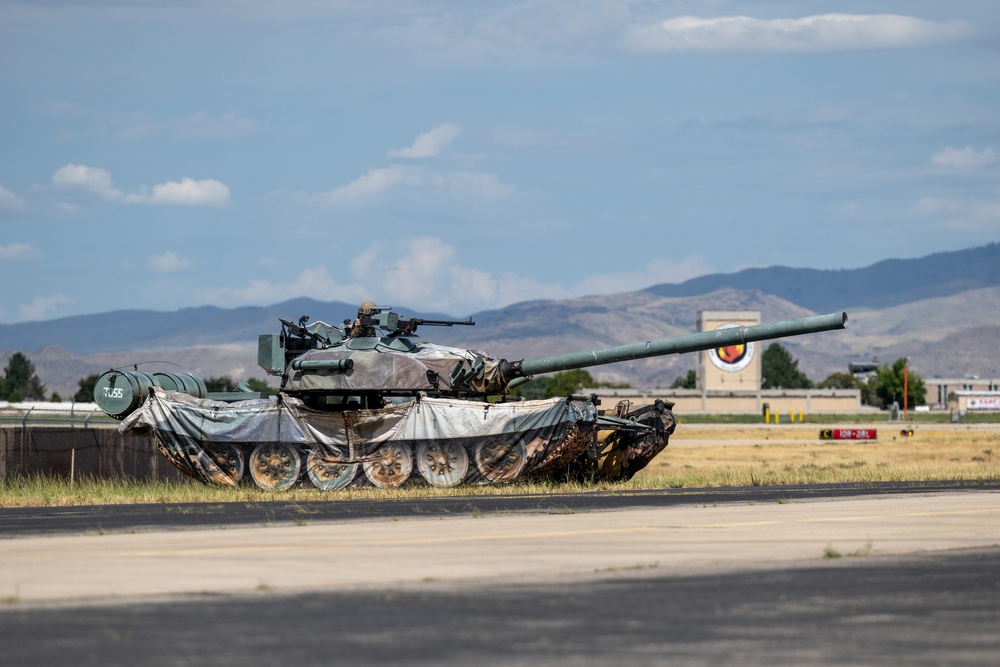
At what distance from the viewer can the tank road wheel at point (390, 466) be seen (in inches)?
1149

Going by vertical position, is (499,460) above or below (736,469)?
above

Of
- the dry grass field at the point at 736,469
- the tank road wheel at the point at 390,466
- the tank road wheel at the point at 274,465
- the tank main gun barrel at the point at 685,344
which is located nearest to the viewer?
the dry grass field at the point at 736,469

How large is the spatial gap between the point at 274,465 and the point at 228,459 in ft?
2.97

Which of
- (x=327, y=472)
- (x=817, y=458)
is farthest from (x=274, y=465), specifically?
(x=817, y=458)

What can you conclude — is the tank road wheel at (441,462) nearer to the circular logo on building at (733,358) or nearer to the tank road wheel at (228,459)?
the tank road wheel at (228,459)

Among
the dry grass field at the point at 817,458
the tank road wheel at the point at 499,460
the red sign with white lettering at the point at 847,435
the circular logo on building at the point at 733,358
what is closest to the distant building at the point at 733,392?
the circular logo on building at the point at 733,358

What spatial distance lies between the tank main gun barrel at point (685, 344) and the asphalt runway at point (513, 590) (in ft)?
37.6

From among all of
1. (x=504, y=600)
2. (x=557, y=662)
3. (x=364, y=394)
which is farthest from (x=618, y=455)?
(x=557, y=662)

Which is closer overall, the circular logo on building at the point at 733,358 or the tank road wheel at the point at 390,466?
the tank road wheel at the point at 390,466

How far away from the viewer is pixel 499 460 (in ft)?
94.7

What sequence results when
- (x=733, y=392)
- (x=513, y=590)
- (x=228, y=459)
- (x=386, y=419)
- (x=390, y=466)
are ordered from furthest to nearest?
1. (x=733, y=392)
2. (x=228, y=459)
3. (x=386, y=419)
4. (x=390, y=466)
5. (x=513, y=590)

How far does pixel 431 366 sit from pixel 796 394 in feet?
382

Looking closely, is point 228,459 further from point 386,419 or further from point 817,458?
point 817,458

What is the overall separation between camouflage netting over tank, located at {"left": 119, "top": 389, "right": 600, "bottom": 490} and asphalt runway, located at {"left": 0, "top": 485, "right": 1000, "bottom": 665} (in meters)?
9.77
